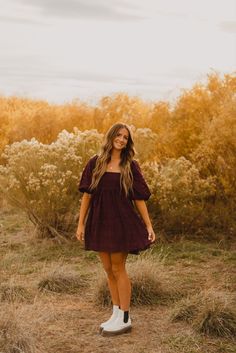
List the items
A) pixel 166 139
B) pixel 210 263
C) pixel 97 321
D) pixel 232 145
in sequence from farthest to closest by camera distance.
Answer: pixel 166 139
pixel 232 145
pixel 210 263
pixel 97 321

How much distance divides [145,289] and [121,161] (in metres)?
1.70

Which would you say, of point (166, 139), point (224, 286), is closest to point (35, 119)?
point (166, 139)

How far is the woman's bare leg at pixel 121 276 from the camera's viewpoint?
481cm

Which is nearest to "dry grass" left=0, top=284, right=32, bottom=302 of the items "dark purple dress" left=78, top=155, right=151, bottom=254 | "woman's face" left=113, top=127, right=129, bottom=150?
"dark purple dress" left=78, top=155, right=151, bottom=254

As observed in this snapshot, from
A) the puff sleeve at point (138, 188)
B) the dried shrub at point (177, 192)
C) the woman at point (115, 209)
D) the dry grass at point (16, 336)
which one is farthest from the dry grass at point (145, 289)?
the dried shrub at point (177, 192)

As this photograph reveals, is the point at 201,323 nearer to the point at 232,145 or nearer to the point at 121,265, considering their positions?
the point at 121,265

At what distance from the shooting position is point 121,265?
15.9 feet

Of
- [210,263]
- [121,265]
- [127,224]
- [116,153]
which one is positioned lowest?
[210,263]

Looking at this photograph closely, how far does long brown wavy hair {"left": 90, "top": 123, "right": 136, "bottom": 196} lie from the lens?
475 centimetres

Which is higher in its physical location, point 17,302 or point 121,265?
point 121,265

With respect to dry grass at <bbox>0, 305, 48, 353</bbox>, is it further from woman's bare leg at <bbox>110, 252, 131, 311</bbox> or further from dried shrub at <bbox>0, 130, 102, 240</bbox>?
dried shrub at <bbox>0, 130, 102, 240</bbox>

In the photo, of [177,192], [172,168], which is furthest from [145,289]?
[172,168]

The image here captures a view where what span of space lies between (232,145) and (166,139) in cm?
155

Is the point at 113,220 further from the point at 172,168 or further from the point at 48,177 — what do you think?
the point at 172,168
